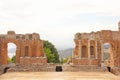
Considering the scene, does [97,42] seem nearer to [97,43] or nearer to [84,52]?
[97,43]

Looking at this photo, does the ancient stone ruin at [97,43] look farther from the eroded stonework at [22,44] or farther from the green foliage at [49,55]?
the green foliage at [49,55]

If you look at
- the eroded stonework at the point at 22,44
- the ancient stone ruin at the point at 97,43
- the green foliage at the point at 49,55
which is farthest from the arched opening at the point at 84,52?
the green foliage at the point at 49,55

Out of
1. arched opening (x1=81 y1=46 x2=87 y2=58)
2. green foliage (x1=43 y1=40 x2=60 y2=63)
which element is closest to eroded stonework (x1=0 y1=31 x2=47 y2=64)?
arched opening (x1=81 y1=46 x2=87 y2=58)

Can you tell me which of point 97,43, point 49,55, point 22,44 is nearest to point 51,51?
point 49,55

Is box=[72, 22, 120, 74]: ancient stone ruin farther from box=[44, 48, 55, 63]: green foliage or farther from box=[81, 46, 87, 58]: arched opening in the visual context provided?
box=[44, 48, 55, 63]: green foliage

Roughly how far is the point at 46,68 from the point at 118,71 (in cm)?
810

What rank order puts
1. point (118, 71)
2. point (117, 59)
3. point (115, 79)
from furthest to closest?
point (117, 59), point (118, 71), point (115, 79)

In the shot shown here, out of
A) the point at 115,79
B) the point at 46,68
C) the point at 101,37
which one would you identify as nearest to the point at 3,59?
the point at 46,68

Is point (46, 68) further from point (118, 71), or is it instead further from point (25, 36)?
point (118, 71)

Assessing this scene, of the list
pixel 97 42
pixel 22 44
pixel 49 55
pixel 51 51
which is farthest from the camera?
pixel 51 51

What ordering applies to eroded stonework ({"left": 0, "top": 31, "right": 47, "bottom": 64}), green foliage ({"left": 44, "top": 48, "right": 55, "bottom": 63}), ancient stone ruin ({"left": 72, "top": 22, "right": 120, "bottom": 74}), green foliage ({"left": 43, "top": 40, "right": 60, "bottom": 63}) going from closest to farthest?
ancient stone ruin ({"left": 72, "top": 22, "right": 120, "bottom": 74})
eroded stonework ({"left": 0, "top": 31, "right": 47, "bottom": 64})
green foliage ({"left": 44, "top": 48, "right": 55, "bottom": 63})
green foliage ({"left": 43, "top": 40, "right": 60, "bottom": 63})

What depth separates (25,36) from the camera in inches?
1481

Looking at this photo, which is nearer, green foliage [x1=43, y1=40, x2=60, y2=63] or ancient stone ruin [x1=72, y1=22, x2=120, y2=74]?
ancient stone ruin [x1=72, y1=22, x2=120, y2=74]

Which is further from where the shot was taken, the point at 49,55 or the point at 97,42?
the point at 49,55
